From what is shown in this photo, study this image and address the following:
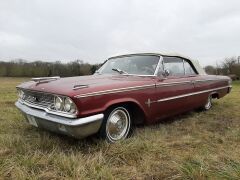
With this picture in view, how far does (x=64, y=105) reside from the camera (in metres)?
3.81

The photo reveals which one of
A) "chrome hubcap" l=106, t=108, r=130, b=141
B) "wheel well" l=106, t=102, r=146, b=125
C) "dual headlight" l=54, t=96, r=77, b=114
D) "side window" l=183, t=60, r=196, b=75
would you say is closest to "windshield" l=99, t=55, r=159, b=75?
"wheel well" l=106, t=102, r=146, b=125

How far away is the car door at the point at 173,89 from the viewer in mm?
5051

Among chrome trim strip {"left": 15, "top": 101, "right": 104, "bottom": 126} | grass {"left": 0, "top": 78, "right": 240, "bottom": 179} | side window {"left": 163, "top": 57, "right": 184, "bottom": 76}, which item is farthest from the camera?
side window {"left": 163, "top": 57, "right": 184, "bottom": 76}

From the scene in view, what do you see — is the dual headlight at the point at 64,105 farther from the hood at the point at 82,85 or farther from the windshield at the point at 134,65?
the windshield at the point at 134,65

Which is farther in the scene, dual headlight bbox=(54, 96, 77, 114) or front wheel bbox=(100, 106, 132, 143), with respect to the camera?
front wheel bbox=(100, 106, 132, 143)

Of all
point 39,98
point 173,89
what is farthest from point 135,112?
point 39,98

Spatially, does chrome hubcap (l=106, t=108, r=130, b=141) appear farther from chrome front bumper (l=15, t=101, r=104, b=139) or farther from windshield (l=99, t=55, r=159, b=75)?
windshield (l=99, t=55, r=159, b=75)

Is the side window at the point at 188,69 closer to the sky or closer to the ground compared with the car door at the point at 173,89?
closer to the sky

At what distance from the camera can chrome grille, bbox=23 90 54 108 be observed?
160 inches

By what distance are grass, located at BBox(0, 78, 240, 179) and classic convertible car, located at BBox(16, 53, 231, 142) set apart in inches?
11.6

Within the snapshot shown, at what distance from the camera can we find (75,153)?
3.86 meters

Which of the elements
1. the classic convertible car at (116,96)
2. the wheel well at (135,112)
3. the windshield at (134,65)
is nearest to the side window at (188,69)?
the classic convertible car at (116,96)

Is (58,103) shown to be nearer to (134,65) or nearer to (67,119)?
(67,119)

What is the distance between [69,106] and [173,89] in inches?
91.4
